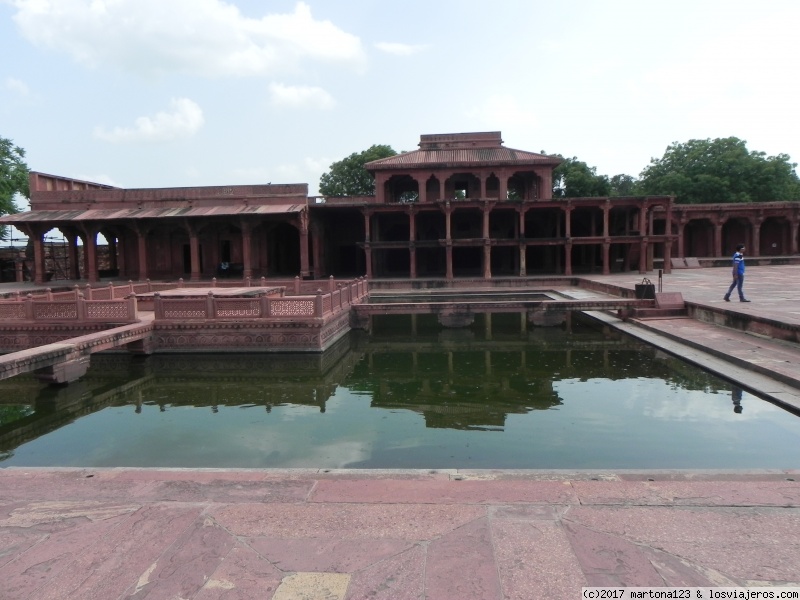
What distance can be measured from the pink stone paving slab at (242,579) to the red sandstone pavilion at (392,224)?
23.8 meters

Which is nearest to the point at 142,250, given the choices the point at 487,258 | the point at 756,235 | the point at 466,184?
the point at 487,258

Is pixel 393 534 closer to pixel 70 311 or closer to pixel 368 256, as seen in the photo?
pixel 70 311

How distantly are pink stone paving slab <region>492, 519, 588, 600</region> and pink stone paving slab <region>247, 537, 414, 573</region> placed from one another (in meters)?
0.59

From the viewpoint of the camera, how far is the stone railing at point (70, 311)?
12703 mm

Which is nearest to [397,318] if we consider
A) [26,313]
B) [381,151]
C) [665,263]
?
[26,313]

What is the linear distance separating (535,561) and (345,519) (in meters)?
1.27

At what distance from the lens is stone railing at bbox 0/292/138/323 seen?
12703 mm

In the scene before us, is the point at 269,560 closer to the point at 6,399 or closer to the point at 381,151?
the point at 6,399

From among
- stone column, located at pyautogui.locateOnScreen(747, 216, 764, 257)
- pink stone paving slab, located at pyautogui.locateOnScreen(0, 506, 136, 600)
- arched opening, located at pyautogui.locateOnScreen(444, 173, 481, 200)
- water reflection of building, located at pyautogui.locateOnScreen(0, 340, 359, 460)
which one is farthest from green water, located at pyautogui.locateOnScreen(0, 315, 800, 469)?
stone column, located at pyautogui.locateOnScreen(747, 216, 764, 257)

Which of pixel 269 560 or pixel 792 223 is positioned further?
pixel 792 223

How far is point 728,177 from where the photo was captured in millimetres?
43188

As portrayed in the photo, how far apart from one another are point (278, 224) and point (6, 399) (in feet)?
67.8

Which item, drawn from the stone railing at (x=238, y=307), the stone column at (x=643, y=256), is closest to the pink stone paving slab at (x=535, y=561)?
the stone railing at (x=238, y=307)

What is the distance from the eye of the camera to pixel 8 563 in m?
3.15
